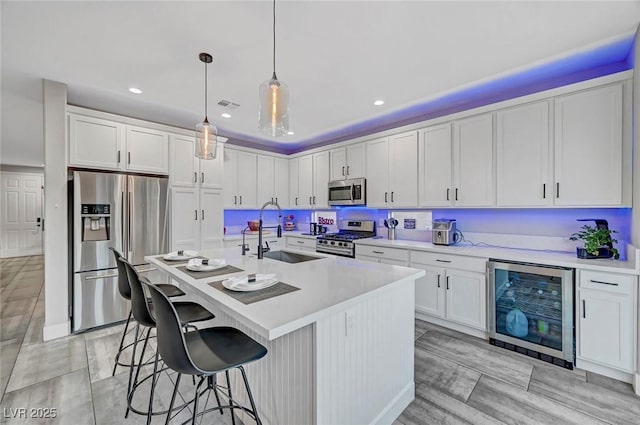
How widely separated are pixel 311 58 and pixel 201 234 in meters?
2.97

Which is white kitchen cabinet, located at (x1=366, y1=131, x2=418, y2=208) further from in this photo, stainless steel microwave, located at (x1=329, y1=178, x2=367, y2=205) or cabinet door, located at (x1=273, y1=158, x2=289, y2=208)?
cabinet door, located at (x1=273, y1=158, x2=289, y2=208)

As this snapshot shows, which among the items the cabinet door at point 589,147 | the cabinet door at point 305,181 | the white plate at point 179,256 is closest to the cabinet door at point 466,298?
the cabinet door at point 589,147

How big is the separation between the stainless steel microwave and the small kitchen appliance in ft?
4.11

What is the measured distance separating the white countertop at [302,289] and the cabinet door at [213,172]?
6.48ft

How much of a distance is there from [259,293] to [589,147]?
10.4ft

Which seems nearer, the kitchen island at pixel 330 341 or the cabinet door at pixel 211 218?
the kitchen island at pixel 330 341

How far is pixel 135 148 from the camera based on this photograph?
11.8 feet

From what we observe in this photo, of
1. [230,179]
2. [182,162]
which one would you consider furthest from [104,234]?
[230,179]

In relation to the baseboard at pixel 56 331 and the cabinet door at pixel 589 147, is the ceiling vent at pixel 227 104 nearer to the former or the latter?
the baseboard at pixel 56 331

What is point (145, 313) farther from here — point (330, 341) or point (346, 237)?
point (346, 237)

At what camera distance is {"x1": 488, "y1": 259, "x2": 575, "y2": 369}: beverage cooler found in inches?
94.6

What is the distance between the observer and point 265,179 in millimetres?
5402

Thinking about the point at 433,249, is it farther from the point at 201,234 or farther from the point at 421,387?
the point at 201,234

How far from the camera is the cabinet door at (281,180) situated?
559cm
